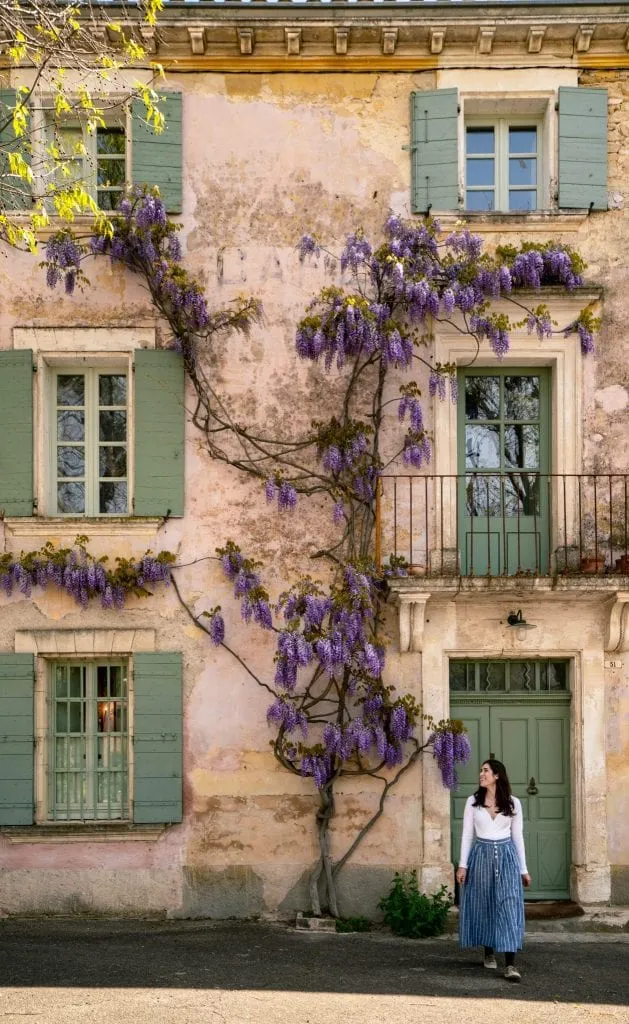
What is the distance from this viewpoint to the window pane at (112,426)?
10039mm

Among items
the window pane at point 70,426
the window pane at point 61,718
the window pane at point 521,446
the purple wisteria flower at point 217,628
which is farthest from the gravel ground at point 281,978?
the window pane at point 70,426

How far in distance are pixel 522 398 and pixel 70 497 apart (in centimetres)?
436

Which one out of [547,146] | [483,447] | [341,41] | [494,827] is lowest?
[494,827]

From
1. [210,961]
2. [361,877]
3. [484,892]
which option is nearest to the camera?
[484,892]

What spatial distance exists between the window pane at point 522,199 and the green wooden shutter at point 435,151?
644mm

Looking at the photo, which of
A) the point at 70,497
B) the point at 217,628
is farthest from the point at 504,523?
the point at 70,497

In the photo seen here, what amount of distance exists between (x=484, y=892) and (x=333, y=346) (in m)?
Answer: 4.77

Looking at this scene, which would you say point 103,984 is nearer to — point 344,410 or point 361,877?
point 361,877

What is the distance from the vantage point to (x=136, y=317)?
975 cm

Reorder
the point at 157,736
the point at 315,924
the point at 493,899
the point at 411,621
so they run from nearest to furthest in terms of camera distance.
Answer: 1. the point at 493,899
2. the point at 315,924
3. the point at 411,621
4. the point at 157,736

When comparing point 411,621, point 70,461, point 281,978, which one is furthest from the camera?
point 70,461

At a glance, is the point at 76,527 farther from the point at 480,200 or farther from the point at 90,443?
the point at 480,200

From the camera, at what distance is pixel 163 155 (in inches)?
384

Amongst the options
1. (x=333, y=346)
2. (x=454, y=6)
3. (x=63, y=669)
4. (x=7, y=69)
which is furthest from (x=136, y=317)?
(x=454, y=6)
